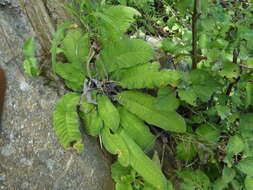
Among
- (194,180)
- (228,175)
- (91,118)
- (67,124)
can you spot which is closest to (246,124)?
(228,175)

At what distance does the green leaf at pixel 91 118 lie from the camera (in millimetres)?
1786

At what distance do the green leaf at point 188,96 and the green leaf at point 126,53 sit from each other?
0.30m

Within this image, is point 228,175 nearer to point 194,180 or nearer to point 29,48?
point 194,180

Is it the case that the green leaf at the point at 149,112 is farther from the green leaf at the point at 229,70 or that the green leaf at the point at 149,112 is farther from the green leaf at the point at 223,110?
the green leaf at the point at 229,70

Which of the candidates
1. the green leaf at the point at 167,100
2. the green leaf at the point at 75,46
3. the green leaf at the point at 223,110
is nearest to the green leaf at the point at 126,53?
the green leaf at the point at 75,46

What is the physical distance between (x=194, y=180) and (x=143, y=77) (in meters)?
0.72

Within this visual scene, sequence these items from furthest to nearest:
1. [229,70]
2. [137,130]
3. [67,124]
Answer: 1. [137,130]
2. [67,124]
3. [229,70]

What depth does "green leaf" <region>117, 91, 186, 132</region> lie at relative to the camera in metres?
1.76

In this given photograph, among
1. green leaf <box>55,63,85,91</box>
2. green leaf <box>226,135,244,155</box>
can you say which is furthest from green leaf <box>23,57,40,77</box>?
green leaf <box>226,135,244,155</box>

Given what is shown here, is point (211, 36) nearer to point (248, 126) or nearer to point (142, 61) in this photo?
point (142, 61)

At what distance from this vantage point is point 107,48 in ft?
6.11

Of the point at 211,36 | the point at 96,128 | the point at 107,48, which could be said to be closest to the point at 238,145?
the point at 211,36

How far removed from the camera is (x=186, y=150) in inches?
75.0

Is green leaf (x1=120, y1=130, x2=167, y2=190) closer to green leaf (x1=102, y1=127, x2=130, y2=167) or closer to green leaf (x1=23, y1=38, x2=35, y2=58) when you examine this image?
green leaf (x1=102, y1=127, x2=130, y2=167)
